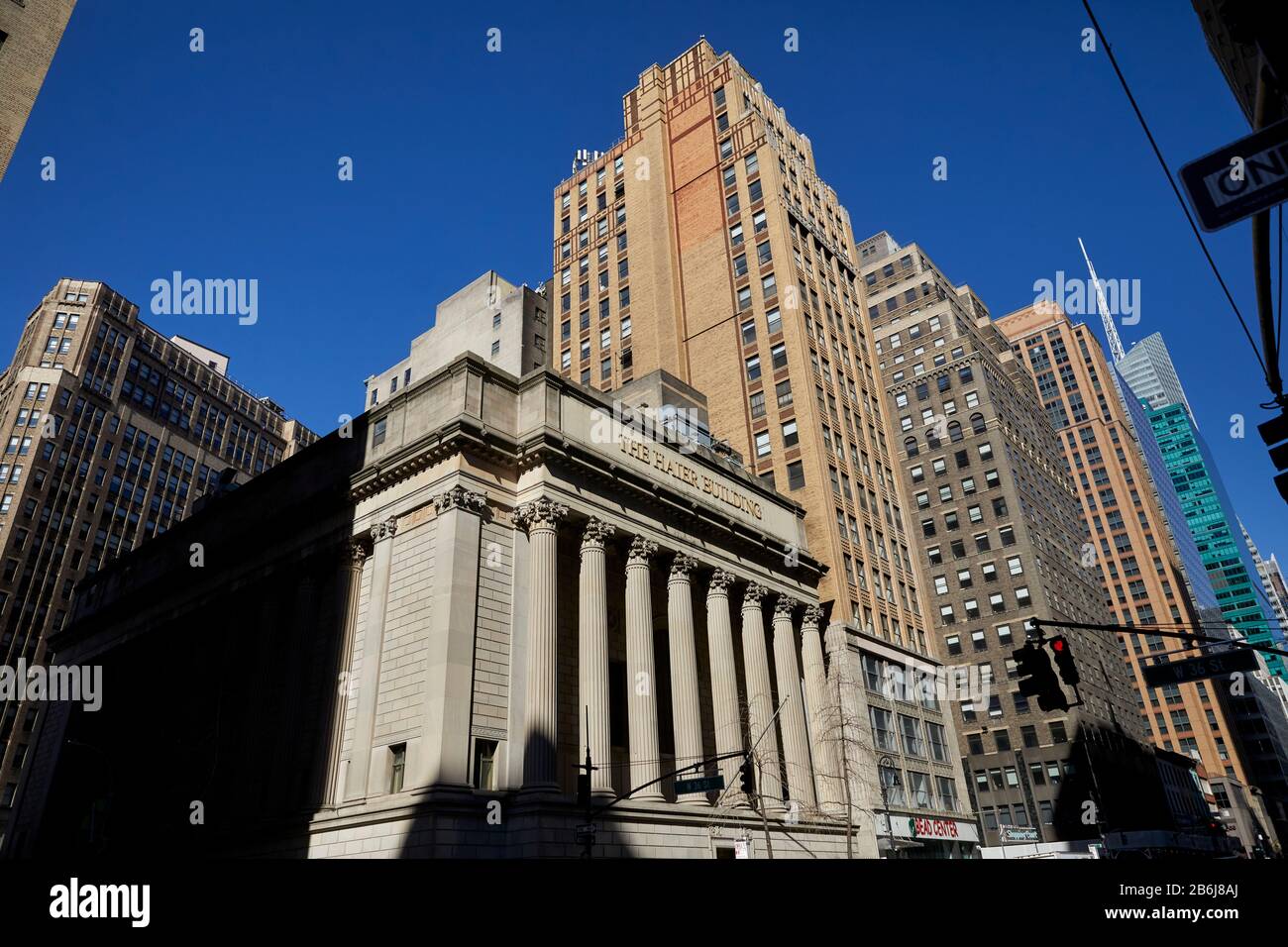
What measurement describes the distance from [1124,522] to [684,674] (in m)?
118

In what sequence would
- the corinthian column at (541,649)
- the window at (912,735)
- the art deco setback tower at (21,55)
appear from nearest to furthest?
the art deco setback tower at (21,55)
the corinthian column at (541,649)
the window at (912,735)

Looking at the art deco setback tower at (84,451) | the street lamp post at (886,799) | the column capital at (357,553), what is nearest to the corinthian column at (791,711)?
the street lamp post at (886,799)

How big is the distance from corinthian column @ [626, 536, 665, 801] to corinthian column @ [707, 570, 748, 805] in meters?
3.61

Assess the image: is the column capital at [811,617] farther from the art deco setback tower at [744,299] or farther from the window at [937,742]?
the window at [937,742]

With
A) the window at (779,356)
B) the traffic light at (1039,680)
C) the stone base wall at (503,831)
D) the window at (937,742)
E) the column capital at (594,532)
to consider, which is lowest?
the stone base wall at (503,831)

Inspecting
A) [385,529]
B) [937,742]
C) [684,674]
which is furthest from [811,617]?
[385,529]

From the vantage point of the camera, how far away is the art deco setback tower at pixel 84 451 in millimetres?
81875

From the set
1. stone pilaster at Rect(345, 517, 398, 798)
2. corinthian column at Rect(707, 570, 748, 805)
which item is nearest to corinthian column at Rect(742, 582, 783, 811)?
corinthian column at Rect(707, 570, 748, 805)

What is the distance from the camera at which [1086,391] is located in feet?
443

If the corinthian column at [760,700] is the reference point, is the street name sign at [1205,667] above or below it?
below

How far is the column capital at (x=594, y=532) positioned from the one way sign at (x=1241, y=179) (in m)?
29.6

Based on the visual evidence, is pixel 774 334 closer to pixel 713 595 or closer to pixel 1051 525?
pixel 713 595
